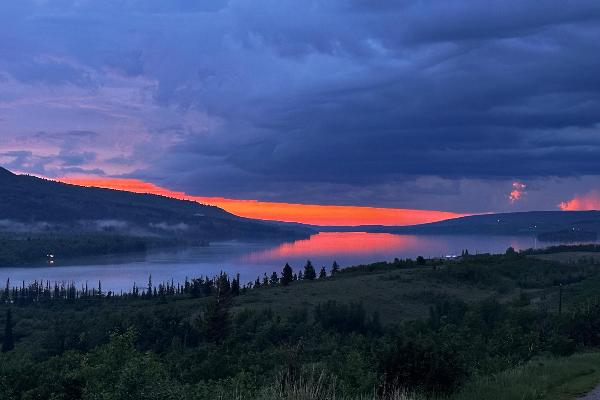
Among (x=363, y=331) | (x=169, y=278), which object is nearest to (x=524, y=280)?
(x=363, y=331)

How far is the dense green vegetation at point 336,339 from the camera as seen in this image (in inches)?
496

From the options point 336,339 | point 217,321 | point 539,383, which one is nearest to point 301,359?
point 539,383

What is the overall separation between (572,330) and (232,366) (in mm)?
14046

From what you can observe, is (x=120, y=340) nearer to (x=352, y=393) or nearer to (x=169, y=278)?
(x=352, y=393)

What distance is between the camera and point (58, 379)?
16719 mm

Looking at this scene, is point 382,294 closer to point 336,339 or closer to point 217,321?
point 217,321

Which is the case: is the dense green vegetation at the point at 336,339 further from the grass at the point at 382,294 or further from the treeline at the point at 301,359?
the grass at the point at 382,294

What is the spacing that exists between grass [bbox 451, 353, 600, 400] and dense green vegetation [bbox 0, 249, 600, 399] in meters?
0.06

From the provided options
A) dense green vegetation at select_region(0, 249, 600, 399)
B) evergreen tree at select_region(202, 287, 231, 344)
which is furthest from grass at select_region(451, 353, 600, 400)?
evergreen tree at select_region(202, 287, 231, 344)

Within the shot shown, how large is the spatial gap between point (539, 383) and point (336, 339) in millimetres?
34168

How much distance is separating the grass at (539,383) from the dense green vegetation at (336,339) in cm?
6

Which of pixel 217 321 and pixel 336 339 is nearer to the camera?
pixel 336 339

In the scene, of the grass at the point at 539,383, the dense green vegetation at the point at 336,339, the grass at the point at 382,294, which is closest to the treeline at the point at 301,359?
the dense green vegetation at the point at 336,339

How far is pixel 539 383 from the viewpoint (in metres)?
14.4
